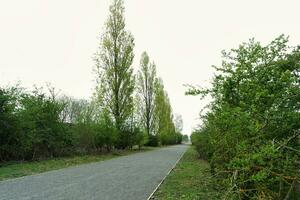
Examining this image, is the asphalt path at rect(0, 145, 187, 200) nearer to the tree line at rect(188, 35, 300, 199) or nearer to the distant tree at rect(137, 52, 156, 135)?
the tree line at rect(188, 35, 300, 199)

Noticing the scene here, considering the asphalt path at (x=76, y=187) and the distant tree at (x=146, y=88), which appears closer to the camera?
the asphalt path at (x=76, y=187)

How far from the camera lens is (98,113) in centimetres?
3031

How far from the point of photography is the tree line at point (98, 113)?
18.3 metres

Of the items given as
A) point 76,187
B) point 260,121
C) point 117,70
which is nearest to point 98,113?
point 117,70

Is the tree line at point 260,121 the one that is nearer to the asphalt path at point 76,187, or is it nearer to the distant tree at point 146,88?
the asphalt path at point 76,187

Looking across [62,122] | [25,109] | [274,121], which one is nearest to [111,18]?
[62,122]

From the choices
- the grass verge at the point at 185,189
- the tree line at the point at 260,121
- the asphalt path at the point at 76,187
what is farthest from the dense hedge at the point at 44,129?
the tree line at the point at 260,121

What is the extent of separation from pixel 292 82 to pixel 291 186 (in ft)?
7.14

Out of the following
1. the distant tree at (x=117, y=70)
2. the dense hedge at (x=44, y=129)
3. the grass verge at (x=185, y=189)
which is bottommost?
the grass verge at (x=185, y=189)

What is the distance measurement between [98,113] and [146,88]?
20228mm

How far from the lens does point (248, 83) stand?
6148 millimetres

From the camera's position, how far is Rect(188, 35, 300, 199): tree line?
3.71 m

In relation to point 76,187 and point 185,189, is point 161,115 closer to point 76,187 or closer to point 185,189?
point 185,189

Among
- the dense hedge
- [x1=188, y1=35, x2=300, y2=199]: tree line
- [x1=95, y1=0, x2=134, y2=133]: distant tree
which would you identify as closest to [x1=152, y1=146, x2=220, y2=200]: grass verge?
[x1=188, y1=35, x2=300, y2=199]: tree line
